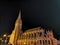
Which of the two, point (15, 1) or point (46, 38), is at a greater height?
point (15, 1)

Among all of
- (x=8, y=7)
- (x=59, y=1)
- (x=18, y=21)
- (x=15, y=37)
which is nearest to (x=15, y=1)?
(x=8, y=7)

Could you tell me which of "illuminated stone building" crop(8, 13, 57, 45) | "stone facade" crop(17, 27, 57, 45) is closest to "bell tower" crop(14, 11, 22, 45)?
"illuminated stone building" crop(8, 13, 57, 45)

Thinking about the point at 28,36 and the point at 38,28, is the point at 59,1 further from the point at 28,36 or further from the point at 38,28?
the point at 28,36

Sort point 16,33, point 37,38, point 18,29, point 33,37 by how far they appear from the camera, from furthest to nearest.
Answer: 1. point 18,29
2. point 16,33
3. point 33,37
4. point 37,38

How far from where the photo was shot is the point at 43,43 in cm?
944

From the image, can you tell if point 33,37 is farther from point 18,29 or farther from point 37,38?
point 18,29

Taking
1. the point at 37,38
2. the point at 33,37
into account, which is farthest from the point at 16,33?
the point at 37,38

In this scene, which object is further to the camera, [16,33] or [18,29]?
[18,29]

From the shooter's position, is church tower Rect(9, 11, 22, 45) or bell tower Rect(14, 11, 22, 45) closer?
church tower Rect(9, 11, 22, 45)

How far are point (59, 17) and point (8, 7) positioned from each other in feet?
11.3

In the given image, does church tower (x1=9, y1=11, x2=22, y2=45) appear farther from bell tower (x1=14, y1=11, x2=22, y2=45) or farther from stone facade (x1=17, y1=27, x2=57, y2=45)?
stone facade (x1=17, y1=27, x2=57, y2=45)

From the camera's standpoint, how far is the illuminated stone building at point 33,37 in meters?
9.42

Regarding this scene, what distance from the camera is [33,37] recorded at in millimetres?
10398

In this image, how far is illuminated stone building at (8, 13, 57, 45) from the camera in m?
9.42
